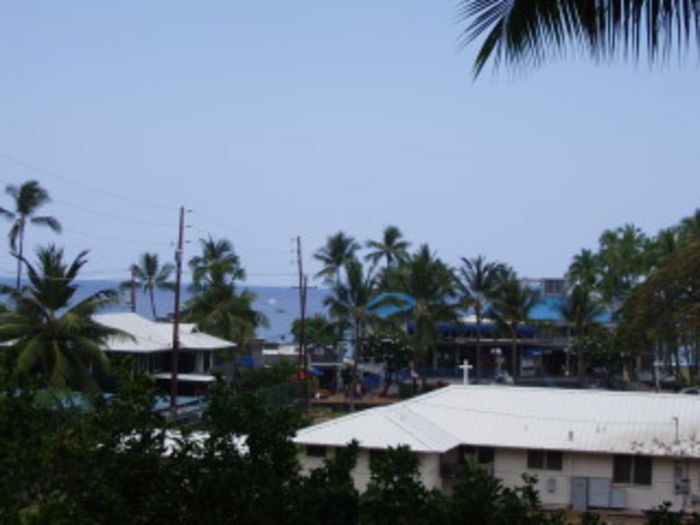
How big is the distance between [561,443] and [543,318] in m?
42.7

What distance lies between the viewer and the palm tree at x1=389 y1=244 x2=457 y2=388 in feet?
190

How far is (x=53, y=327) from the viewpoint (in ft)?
98.5

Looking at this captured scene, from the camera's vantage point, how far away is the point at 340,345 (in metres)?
68.2

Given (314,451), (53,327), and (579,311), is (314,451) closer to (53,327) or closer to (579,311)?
(53,327)

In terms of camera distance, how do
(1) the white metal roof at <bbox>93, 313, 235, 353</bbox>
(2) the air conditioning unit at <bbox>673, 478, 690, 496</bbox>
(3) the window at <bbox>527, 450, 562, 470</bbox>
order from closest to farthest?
(2) the air conditioning unit at <bbox>673, 478, 690, 496</bbox> → (3) the window at <bbox>527, 450, 562, 470</bbox> → (1) the white metal roof at <bbox>93, 313, 235, 353</bbox>

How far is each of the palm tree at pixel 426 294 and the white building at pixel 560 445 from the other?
26670 mm

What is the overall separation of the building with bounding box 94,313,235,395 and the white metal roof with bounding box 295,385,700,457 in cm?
1577

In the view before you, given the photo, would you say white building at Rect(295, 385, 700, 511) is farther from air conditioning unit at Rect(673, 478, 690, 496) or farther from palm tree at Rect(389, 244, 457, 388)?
palm tree at Rect(389, 244, 457, 388)

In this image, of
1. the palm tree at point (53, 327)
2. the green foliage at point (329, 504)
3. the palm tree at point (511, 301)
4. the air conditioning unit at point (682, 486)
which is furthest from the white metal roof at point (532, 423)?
the palm tree at point (511, 301)

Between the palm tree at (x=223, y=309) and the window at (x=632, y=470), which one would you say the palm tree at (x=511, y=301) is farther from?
the window at (x=632, y=470)

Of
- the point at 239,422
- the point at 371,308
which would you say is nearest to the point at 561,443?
the point at 239,422

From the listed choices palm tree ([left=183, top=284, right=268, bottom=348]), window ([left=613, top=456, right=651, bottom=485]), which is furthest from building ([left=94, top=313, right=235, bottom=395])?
window ([left=613, top=456, right=651, bottom=485])

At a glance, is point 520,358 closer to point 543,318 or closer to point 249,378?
point 543,318

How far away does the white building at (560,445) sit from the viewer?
2736 centimetres
